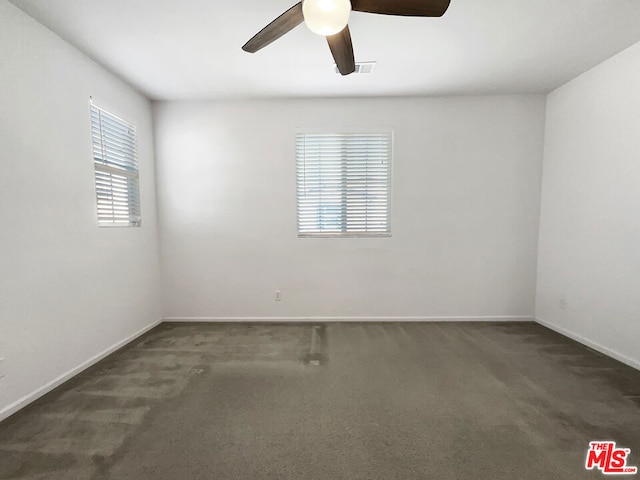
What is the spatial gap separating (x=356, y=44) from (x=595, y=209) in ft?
9.20

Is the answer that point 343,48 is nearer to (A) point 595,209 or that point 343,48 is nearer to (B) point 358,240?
(B) point 358,240

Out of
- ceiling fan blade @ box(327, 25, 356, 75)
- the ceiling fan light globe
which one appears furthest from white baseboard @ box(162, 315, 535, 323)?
the ceiling fan light globe

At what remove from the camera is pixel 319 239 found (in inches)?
131

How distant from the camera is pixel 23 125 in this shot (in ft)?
5.96

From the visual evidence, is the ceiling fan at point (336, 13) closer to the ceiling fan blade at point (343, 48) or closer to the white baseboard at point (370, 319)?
the ceiling fan blade at point (343, 48)

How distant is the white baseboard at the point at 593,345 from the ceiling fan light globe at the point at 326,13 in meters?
3.51

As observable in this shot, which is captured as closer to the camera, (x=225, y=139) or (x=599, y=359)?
(x=599, y=359)

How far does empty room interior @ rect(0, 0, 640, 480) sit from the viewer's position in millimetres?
1534

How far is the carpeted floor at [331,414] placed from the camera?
53.1 inches

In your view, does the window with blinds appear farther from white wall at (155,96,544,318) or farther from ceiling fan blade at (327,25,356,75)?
ceiling fan blade at (327,25,356,75)

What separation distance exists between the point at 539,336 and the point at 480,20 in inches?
123

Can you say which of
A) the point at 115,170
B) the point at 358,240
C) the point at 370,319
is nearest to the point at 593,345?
the point at 370,319

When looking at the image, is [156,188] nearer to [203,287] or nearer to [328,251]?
[203,287]

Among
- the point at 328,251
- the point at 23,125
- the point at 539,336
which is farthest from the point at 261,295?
the point at 539,336
